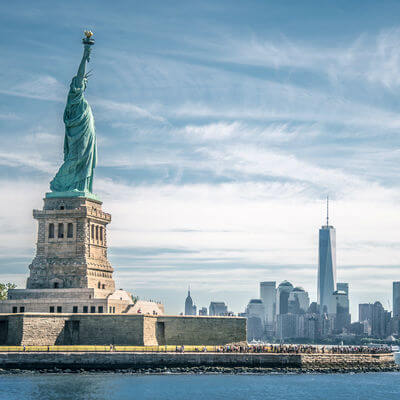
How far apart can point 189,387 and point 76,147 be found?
35459mm

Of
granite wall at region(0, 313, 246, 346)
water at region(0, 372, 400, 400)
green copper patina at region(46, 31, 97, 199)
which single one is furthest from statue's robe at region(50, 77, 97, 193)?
water at region(0, 372, 400, 400)

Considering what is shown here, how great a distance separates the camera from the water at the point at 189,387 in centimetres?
7512

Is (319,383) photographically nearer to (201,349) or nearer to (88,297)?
(201,349)

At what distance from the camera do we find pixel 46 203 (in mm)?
104375

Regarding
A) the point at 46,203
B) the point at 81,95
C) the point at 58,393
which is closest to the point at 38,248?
the point at 46,203

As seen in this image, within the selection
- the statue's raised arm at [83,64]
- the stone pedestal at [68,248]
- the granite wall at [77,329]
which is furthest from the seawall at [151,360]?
the statue's raised arm at [83,64]

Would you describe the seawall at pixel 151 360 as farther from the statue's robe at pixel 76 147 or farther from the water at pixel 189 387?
the statue's robe at pixel 76 147

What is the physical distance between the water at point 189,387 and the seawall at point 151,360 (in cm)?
206

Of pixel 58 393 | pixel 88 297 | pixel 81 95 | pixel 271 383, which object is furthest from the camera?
pixel 81 95

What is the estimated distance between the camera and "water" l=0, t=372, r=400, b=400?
7512 cm

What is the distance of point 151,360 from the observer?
90250 mm

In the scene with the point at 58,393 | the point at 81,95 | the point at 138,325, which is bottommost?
the point at 58,393

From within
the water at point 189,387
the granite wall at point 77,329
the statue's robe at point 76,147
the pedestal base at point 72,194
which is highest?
the statue's robe at point 76,147

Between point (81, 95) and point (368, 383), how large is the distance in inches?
1759
